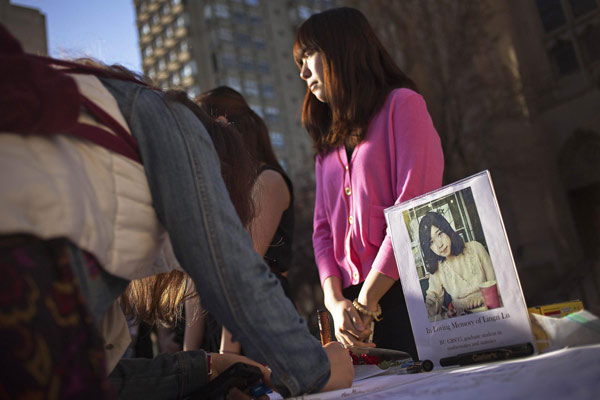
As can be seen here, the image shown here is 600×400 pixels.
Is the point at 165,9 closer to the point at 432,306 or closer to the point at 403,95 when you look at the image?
the point at 403,95

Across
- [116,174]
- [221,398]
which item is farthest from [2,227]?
[221,398]

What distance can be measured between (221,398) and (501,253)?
2.43 feet

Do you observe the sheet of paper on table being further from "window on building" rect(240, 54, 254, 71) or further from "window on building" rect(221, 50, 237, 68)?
"window on building" rect(240, 54, 254, 71)

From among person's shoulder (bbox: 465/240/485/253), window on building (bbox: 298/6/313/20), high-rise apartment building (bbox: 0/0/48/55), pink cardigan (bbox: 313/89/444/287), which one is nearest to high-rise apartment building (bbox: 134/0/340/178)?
window on building (bbox: 298/6/313/20)

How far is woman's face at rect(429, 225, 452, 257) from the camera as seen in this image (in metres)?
1.31

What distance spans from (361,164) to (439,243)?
2.04 feet

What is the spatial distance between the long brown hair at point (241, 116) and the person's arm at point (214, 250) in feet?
4.87

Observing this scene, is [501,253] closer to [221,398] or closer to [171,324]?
[221,398]

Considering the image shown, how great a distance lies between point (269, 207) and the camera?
7.53 feet

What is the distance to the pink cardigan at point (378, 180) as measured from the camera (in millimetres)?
1734

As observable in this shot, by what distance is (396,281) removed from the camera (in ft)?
5.66

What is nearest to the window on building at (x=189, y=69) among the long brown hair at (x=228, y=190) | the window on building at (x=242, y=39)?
the window on building at (x=242, y=39)

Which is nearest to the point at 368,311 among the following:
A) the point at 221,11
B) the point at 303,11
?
the point at 221,11

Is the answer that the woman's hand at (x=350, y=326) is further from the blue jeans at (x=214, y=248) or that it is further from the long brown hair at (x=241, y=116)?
the long brown hair at (x=241, y=116)
